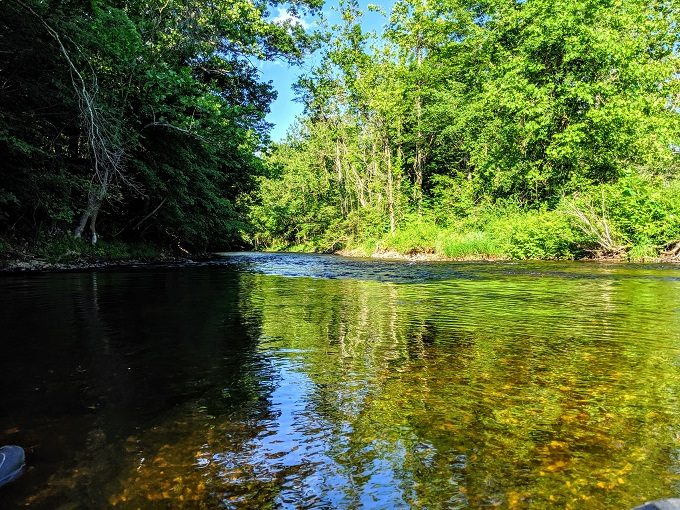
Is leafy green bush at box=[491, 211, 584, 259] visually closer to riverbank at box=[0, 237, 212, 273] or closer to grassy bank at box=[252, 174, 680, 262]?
grassy bank at box=[252, 174, 680, 262]

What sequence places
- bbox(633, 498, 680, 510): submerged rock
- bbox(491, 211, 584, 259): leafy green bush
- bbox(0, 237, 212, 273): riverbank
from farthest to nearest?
bbox(491, 211, 584, 259): leafy green bush < bbox(0, 237, 212, 273): riverbank < bbox(633, 498, 680, 510): submerged rock

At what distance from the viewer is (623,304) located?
8055mm

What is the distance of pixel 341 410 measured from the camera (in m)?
3.20

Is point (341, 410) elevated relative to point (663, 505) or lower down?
lower down

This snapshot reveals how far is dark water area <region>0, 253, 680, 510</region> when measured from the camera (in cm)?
222

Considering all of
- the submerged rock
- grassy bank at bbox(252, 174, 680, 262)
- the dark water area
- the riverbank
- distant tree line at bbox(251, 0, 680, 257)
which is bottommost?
the dark water area

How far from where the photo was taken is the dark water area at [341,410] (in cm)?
222

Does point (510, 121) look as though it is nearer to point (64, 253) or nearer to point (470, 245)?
point (470, 245)

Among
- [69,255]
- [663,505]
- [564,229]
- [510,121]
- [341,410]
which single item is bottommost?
[341,410]

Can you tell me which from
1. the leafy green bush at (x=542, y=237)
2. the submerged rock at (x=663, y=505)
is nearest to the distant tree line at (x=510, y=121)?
the leafy green bush at (x=542, y=237)

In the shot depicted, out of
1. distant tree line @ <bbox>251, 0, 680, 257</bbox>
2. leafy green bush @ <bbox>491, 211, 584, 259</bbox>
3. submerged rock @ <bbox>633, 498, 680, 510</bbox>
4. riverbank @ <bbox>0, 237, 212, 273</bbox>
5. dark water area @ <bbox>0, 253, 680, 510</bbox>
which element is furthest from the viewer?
distant tree line @ <bbox>251, 0, 680, 257</bbox>

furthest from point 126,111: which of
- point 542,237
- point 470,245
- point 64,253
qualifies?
point 542,237

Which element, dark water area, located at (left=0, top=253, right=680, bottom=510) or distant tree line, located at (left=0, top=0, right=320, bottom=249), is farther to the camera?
distant tree line, located at (left=0, top=0, right=320, bottom=249)

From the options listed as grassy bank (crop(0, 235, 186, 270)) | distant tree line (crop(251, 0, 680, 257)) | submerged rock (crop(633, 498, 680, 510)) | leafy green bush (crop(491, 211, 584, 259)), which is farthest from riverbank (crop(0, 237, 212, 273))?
leafy green bush (crop(491, 211, 584, 259))
